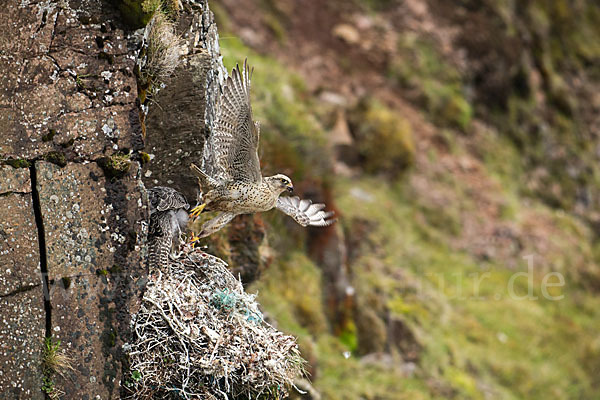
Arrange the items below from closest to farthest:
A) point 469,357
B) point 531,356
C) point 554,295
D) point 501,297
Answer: point 469,357 → point 531,356 → point 501,297 → point 554,295

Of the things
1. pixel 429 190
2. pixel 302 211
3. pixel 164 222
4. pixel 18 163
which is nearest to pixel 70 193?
pixel 18 163

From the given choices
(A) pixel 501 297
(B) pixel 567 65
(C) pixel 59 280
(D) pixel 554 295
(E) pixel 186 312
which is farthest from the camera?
(B) pixel 567 65

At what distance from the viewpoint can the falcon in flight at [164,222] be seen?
464cm

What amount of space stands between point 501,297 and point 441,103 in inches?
218

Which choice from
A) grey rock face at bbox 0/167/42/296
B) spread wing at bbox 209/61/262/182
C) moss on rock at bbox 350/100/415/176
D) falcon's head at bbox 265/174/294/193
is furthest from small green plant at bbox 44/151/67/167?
moss on rock at bbox 350/100/415/176

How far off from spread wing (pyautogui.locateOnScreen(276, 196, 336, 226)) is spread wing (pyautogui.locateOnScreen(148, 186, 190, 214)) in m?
1.09

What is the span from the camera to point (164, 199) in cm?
482

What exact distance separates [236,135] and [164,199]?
665 mm

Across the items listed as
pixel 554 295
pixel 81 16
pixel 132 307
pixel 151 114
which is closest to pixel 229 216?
pixel 151 114

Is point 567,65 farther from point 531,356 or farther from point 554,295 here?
point 531,356

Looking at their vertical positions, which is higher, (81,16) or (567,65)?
(81,16)

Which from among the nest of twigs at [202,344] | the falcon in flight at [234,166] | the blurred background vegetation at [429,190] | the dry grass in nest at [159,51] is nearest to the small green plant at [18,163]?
the dry grass in nest at [159,51]

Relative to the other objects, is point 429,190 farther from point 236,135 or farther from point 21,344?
point 21,344

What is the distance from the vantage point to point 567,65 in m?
21.8
